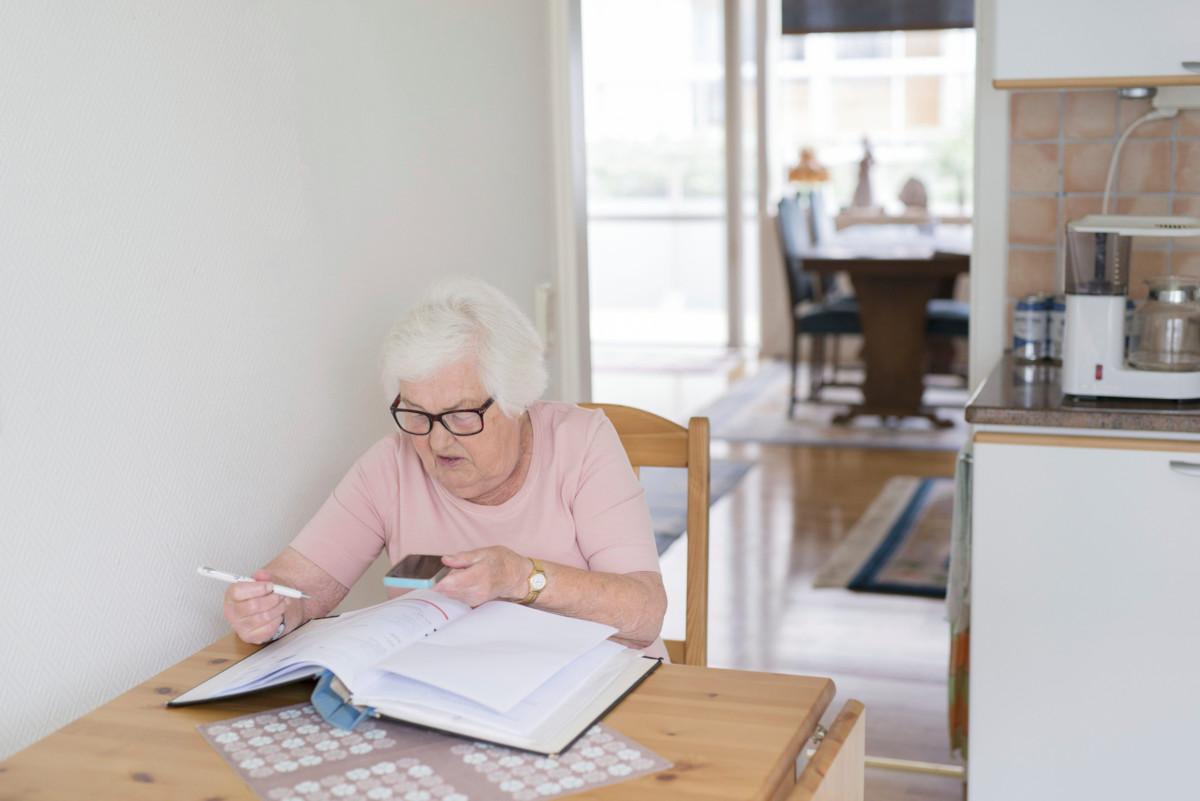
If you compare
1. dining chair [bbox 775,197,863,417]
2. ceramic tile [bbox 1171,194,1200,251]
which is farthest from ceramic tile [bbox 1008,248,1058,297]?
dining chair [bbox 775,197,863,417]

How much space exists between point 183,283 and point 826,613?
8.53 feet

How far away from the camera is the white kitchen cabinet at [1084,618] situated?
2125mm

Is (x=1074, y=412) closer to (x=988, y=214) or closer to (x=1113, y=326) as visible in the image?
(x=1113, y=326)

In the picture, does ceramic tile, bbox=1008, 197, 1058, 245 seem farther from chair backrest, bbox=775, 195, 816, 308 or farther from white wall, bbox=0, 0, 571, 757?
chair backrest, bbox=775, 195, 816, 308

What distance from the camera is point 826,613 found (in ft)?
12.5

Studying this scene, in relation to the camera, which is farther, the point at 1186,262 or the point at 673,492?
the point at 673,492

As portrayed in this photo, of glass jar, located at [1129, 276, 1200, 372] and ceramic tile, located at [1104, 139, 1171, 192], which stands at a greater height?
ceramic tile, located at [1104, 139, 1171, 192]

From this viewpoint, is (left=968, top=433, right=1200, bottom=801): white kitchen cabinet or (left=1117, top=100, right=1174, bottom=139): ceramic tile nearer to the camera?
(left=968, top=433, right=1200, bottom=801): white kitchen cabinet

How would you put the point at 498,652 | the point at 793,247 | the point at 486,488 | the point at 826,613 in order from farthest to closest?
1. the point at 793,247
2. the point at 826,613
3. the point at 486,488
4. the point at 498,652

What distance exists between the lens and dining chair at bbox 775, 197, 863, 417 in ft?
20.6

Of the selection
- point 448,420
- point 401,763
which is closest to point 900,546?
point 448,420

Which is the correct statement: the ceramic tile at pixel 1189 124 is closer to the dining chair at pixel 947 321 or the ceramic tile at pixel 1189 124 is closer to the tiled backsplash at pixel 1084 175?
the tiled backsplash at pixel 1084 175

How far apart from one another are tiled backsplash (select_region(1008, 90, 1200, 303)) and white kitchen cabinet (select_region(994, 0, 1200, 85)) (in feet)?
1.12

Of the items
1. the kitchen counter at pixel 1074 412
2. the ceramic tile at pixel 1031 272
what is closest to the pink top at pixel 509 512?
the kitchen counter at pixel 1074 412
